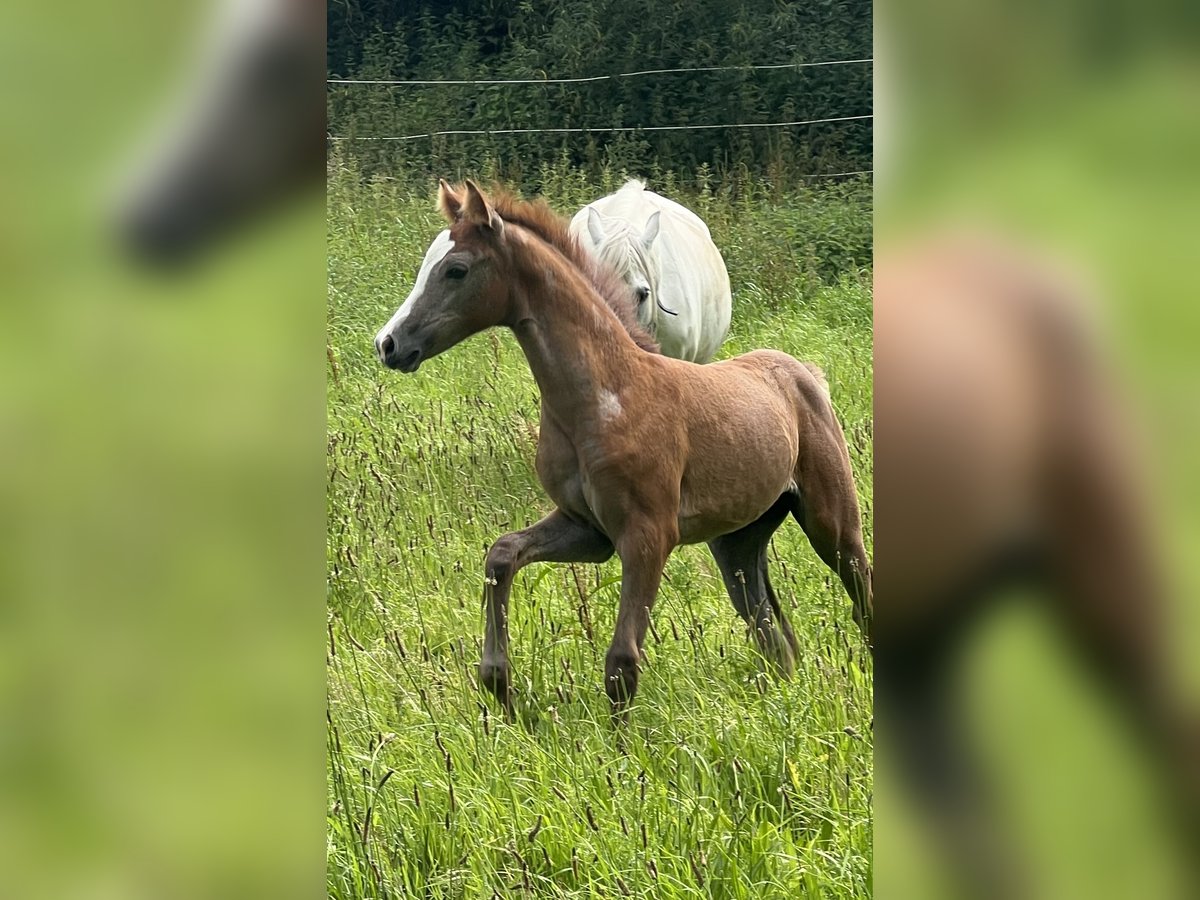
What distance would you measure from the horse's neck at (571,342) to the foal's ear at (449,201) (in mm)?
167

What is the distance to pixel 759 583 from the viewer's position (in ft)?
6.75

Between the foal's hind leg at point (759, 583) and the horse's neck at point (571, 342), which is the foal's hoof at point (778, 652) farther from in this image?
the horse's neck at point (571, 342)

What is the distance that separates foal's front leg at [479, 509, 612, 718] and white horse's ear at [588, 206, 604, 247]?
48 cm

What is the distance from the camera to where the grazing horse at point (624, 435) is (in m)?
2.06

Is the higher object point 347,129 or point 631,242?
point 347,129

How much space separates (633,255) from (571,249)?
0.11 m

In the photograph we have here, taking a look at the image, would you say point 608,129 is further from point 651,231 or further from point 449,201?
point 449,201

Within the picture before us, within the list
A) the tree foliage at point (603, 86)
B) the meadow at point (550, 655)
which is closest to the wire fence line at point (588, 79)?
the tree foliage at point (603, 86)

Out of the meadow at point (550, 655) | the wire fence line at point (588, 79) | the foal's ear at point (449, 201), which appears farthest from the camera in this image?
the foal's ear at point (449, 201)
